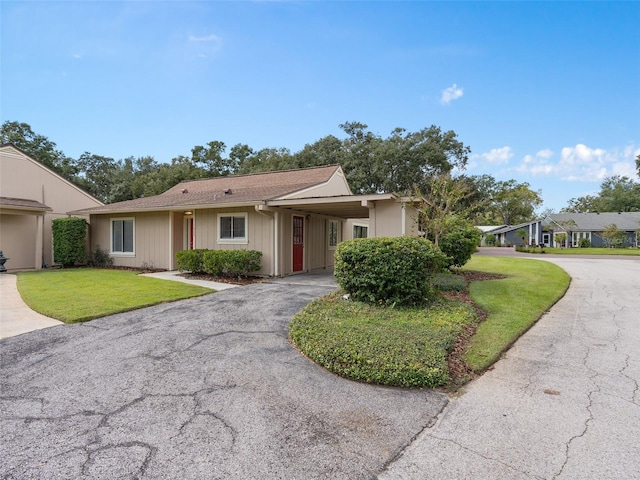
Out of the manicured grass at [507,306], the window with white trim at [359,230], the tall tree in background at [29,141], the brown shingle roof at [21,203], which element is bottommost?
the manicured grass at [507,306]

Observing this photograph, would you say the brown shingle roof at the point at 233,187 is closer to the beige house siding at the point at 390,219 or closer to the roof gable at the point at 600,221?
the beige house siding at the point at 390,219

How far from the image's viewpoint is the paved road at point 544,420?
2.22 metres

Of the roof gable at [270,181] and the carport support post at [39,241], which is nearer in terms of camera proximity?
the carport support post at [39,241]

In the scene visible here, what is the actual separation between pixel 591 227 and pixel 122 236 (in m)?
46.7

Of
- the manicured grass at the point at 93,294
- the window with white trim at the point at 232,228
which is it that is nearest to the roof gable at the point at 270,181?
the window with white trim at the point at 232,228

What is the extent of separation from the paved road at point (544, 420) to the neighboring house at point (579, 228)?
38451mm

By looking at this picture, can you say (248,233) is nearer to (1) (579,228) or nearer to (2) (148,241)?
(2) (148,241)

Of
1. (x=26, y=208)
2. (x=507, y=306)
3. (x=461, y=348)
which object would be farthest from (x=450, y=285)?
(x=26, y=208)

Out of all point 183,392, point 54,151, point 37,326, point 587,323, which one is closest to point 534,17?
point 587,323

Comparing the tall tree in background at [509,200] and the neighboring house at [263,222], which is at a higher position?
the tall tree in background at [509,200]

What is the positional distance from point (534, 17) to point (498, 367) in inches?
441

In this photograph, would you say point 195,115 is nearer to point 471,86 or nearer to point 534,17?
point 471,86

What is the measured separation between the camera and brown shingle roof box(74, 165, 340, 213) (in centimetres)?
1305

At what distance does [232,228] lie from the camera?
11617 mm
